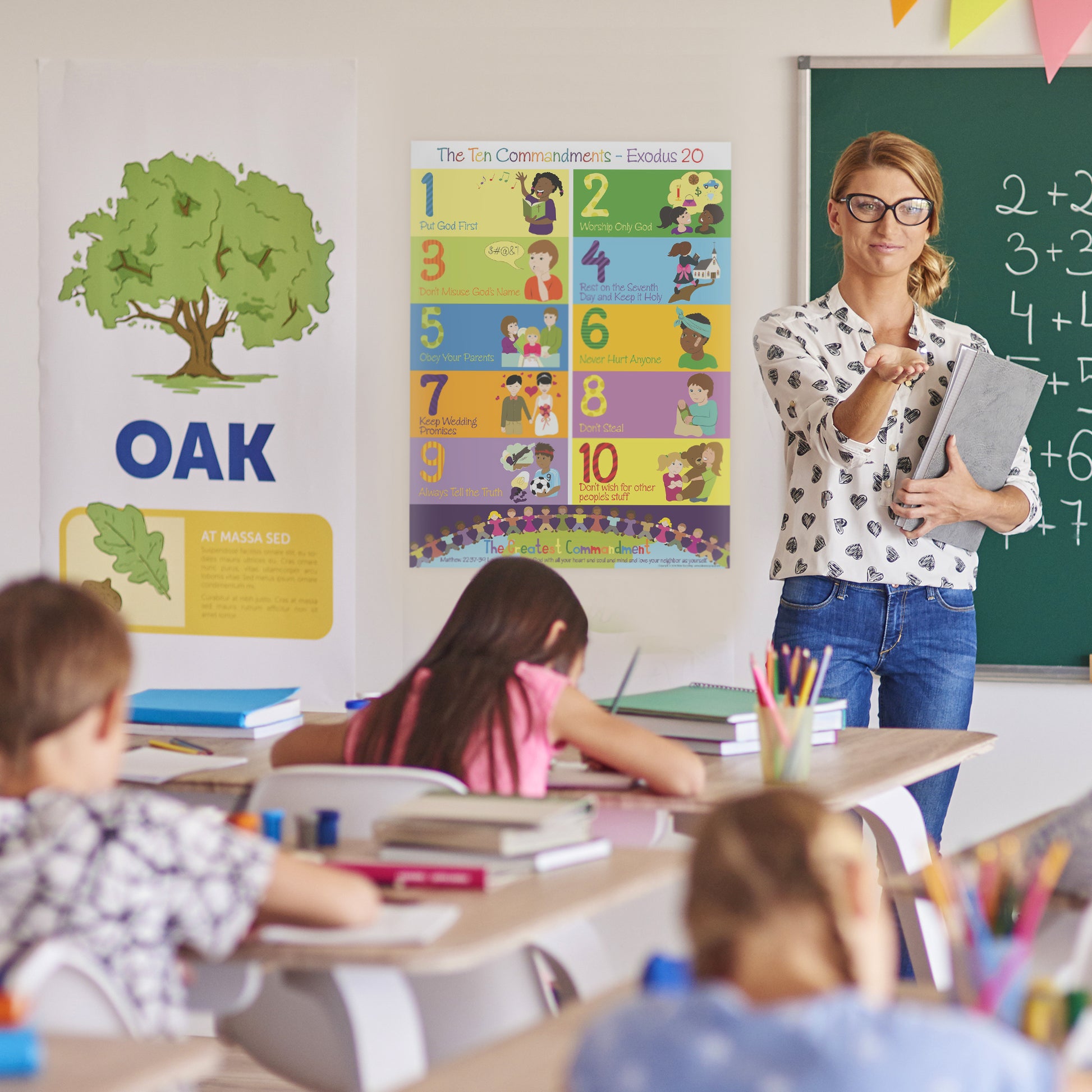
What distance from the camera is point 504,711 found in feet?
6.66

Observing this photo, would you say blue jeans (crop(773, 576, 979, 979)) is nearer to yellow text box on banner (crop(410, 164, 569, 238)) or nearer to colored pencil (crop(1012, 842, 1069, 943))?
yellow text box on banner (crop(410, 164, 569, 238))

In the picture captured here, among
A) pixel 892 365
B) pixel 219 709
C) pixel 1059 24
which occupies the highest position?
pixel 1059 24

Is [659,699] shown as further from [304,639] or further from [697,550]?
[304,639]

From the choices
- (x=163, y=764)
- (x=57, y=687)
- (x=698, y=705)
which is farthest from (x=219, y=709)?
(x=57, y=687)

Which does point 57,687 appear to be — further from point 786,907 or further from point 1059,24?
point 1059,24

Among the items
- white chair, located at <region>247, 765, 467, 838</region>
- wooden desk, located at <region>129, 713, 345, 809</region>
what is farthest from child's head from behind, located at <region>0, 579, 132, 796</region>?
wooden desk, located at <region>129, 713, 345, 809</region>

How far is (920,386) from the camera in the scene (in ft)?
9.91

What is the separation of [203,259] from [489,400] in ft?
3.06

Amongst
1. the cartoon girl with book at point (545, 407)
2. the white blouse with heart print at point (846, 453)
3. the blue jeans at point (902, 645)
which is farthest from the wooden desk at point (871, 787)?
the cartoon girl with book at point (545, 407)

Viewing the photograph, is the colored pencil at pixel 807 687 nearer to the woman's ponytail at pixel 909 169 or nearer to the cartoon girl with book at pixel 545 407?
the woman's ponytail at pixel 909 169

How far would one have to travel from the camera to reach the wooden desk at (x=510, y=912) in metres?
1.30

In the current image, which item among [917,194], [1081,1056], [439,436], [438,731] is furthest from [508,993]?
[439,436]

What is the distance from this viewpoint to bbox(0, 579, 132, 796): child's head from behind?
1.34 meters

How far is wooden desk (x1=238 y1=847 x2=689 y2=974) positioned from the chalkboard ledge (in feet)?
7.68
